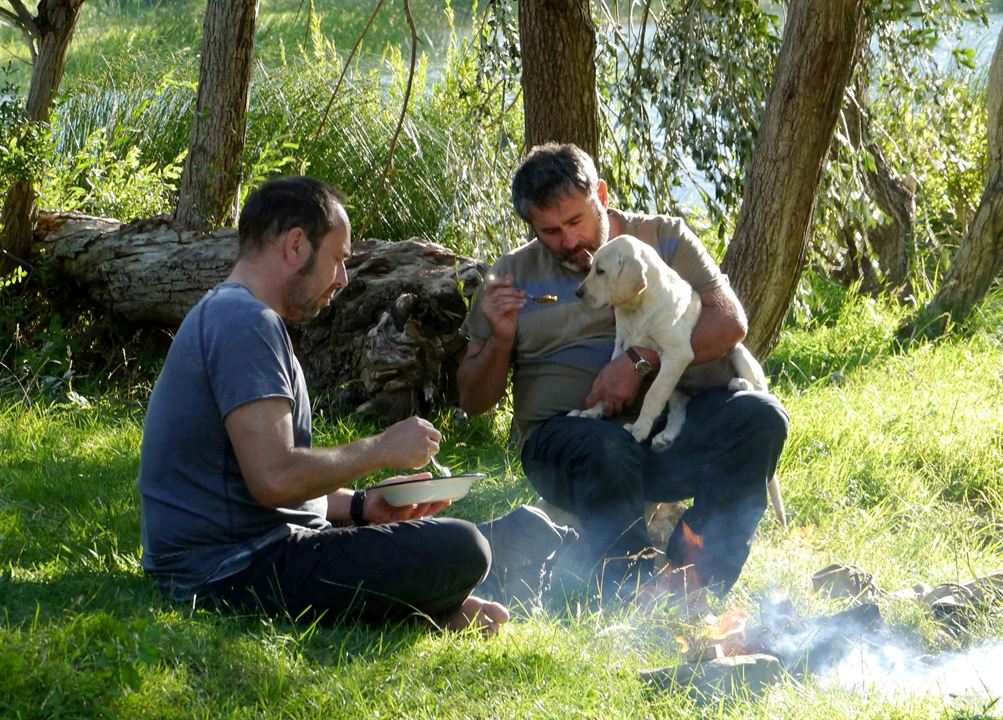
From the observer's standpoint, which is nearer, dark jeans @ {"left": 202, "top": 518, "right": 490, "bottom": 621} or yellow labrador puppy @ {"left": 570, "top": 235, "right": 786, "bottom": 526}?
dark jeans @ {"left": 202, "top": 518, "right": 490, "bottom": 621}

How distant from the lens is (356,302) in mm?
6594

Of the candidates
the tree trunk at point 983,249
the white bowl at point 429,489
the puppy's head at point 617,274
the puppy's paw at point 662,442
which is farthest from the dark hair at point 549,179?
the tree trunk at point 983,249

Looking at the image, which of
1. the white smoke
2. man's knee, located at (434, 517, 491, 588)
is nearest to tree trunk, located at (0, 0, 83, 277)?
man's knee, located at (434, 517, 491, 588)

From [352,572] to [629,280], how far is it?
156 centimetres

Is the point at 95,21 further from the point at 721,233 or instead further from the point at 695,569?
the point at 695,569

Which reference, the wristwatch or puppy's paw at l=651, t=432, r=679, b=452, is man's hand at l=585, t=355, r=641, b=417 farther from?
puppy's paw at l=651, t=432, r=679, b=452

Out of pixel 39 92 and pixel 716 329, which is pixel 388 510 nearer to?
pixel 716 329

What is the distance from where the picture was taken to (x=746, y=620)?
14.4ft

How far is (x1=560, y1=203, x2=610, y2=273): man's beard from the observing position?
4879 millimetres

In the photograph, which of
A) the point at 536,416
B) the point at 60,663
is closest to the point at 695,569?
the point at 536,416

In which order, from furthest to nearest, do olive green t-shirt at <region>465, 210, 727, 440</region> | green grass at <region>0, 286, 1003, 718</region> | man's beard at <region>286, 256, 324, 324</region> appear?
olive green t-shirt at <region>465, 210, 727, 440</region>, man's beard at <region>286, 256, 324, 324</region>, green grass at <region>0, 286, 1003, 718</region>

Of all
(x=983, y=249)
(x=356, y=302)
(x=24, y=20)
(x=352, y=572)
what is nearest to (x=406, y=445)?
(x=352, y=572)

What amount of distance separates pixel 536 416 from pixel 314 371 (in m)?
2.15

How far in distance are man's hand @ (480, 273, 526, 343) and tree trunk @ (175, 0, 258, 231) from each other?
3.33 metres
